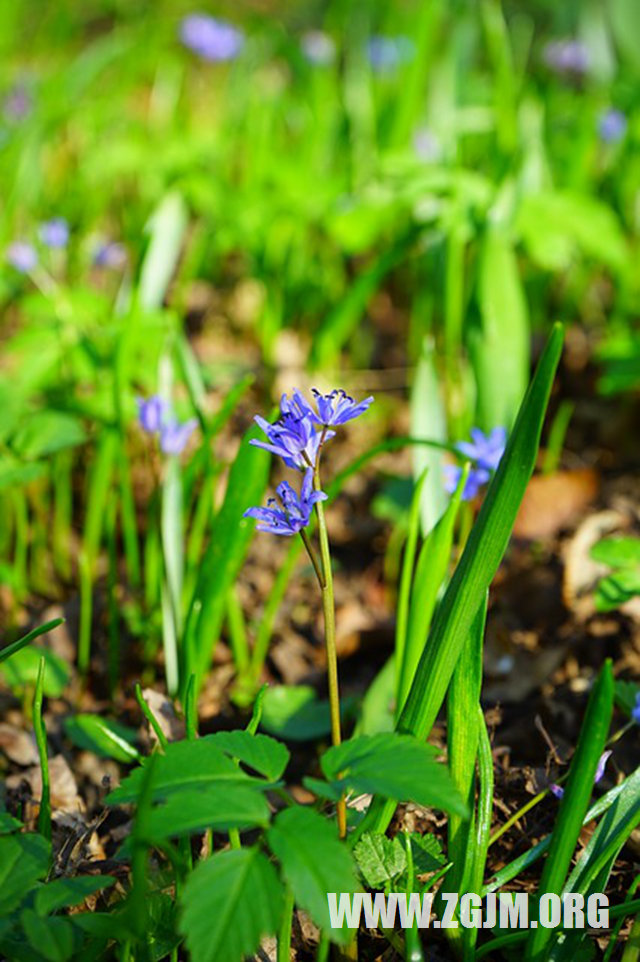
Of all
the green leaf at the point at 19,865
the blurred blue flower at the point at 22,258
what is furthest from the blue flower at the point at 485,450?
the blurred blue flower at the point at 22,258

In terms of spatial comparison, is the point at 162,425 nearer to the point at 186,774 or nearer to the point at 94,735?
the point at 94,735

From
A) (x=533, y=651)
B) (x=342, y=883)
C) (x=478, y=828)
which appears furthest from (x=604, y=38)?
(x=342, y=883)

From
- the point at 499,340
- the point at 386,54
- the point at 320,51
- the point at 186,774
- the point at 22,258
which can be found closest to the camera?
the point at 186,774

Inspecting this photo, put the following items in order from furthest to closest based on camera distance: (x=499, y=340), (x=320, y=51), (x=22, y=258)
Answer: (x=320, y=51) < (x=22, y=258) < (x=499, y=340)

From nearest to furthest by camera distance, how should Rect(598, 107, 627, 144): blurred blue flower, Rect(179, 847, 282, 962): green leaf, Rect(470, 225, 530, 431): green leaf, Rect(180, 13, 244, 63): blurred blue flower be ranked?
Rect(179, 847, 282, 962): green leaf
Rect(470, 225, 530, 431): green leaf
Rect(598, 107, 627, 144): blurred blue flower
Rect(180, 13, 244, 63): blurred blue flower

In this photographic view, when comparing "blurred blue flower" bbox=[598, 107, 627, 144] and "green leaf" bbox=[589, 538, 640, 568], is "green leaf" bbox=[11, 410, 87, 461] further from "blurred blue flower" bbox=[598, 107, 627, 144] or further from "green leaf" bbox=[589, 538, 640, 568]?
"blurred blue flower" bbox=[598, 107, 627, 144]

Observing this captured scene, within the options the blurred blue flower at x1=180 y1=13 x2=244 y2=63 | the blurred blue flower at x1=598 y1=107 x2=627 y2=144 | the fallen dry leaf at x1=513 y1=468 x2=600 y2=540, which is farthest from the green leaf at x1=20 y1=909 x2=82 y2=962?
the blurred blue flower at x1=180 y1=13 x2=244 y2=63

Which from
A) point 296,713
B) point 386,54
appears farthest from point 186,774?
point 386,54

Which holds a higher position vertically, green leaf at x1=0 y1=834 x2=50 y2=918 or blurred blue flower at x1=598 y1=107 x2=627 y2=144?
blurred blue flower at x1=598 y1=107 x2=627 y2=144
